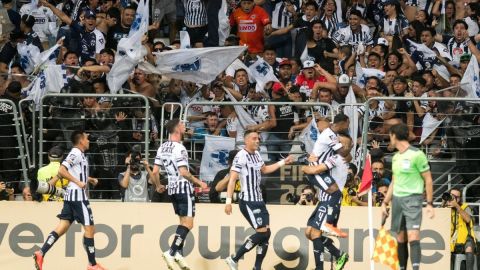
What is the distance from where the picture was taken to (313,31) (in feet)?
98.2

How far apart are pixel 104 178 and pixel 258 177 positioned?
131 inches

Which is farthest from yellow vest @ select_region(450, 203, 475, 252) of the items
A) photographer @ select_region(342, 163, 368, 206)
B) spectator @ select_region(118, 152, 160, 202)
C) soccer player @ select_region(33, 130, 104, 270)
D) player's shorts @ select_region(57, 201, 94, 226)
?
player's shorts @ select_region(57, 201, 94, 226)

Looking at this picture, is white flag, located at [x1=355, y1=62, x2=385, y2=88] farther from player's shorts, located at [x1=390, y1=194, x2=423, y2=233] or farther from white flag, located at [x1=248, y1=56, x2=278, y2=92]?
player's shorts, located at [x1=390, y1=194, x2=423, y2=233]

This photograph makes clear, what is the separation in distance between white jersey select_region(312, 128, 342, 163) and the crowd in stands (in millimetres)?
1120

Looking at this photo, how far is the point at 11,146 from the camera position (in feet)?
88.6

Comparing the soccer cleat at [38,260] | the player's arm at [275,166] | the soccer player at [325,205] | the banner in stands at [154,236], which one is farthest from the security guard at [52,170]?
the soccer player at [325,205]

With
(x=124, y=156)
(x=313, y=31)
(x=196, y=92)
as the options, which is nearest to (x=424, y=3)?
(x=313, y=31)

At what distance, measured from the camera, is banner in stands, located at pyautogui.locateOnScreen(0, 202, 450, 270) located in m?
25.9

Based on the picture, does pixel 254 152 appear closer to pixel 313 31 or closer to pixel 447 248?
pixel 447 248

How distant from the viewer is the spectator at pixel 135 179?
2605 centimetres

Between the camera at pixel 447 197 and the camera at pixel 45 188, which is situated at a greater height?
the camera at pixel 45 188

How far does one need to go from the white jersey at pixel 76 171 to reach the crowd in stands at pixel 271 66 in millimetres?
2074

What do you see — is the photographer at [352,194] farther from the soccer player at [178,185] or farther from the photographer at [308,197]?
the soccer player at [178,185]

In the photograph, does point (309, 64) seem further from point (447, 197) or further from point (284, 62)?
point (447, 197)
